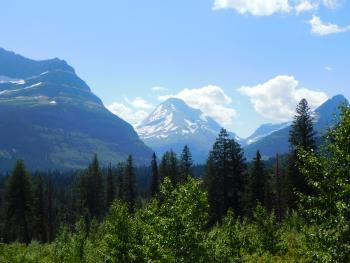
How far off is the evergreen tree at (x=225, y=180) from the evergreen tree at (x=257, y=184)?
2182 millimetres

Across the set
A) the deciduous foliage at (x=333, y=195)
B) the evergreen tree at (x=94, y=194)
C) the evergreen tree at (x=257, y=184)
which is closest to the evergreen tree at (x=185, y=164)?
the evergreen tree at (x=257, y=184)

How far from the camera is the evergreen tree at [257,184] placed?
7232cm

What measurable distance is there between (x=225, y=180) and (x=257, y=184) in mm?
5157

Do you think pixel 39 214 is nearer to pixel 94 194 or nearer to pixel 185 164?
pixel 94 194

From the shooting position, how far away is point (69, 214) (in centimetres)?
14125

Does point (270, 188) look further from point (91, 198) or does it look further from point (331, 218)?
point (331, 218)

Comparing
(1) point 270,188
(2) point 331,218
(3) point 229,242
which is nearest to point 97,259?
(3) point 229,242

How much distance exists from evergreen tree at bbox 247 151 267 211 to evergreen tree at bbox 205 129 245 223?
2182 mm

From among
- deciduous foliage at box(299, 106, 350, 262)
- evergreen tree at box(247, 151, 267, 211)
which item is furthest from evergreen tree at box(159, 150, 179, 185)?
deciduous foliage at box(299, 106, 350, 262)

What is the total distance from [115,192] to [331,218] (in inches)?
4047

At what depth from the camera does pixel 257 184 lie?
73875 millimetres

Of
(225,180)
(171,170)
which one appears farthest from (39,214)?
(225,180)

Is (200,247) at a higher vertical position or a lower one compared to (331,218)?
lower

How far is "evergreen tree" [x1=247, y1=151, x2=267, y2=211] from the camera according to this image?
237ft
